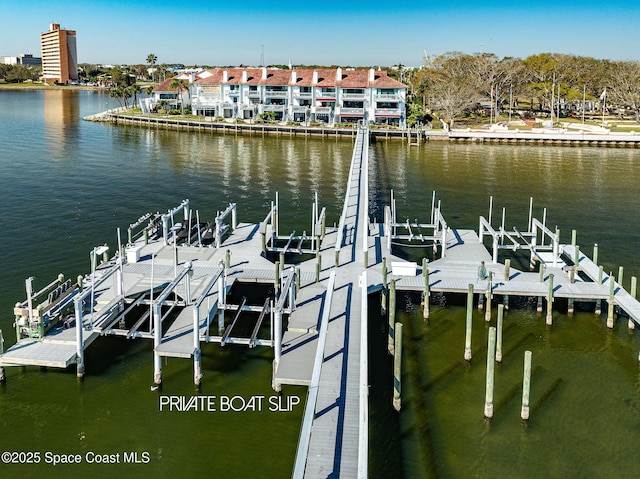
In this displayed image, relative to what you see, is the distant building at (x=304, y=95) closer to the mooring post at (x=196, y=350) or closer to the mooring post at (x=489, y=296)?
the mooring post at (x=489, y=296)

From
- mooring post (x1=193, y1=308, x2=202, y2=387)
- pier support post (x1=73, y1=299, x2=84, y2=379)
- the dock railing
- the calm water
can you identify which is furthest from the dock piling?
pier support post (x1=73, y1=299, x2=84, y2=379)

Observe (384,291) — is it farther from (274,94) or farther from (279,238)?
(274,94)

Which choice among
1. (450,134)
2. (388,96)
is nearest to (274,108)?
(388,96)

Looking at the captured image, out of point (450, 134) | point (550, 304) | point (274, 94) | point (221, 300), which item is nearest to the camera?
point (221, 300)

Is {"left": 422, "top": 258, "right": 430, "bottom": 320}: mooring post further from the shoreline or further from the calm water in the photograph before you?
the shoreline

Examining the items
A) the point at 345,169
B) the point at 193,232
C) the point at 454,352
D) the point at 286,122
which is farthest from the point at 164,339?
the point at 286,122
